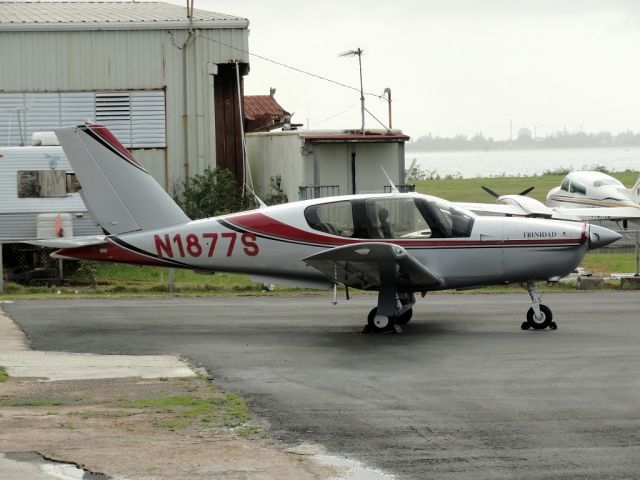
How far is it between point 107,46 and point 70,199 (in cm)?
624

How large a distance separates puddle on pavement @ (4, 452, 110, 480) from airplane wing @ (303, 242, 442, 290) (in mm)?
6762

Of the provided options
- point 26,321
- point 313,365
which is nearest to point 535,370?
point 313,365

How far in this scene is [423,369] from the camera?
13227 mm

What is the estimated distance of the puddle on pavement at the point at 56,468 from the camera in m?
8.47

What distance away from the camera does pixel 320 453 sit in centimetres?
916

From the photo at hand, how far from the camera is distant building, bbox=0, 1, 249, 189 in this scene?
30.7 meters

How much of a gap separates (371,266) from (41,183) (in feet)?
40.6

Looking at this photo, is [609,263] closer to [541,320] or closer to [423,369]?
[541,320]

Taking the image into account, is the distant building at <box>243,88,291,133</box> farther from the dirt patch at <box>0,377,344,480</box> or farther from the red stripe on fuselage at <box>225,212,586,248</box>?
the dirt patch at <box>0,377,344,480</box>

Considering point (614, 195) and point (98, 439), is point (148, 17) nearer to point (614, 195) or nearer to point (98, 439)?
point (614, 195)

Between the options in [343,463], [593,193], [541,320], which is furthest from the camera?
[593,193]

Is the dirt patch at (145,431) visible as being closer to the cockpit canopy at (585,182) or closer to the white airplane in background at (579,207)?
the white airplane in background at (579,207)

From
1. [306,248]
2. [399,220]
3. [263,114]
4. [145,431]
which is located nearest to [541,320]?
[399,220]

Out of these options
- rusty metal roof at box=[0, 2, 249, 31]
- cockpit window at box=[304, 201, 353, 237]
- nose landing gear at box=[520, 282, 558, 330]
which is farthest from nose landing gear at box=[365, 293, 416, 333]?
rusty metal roof at box=[0, 2, 249, 31]
